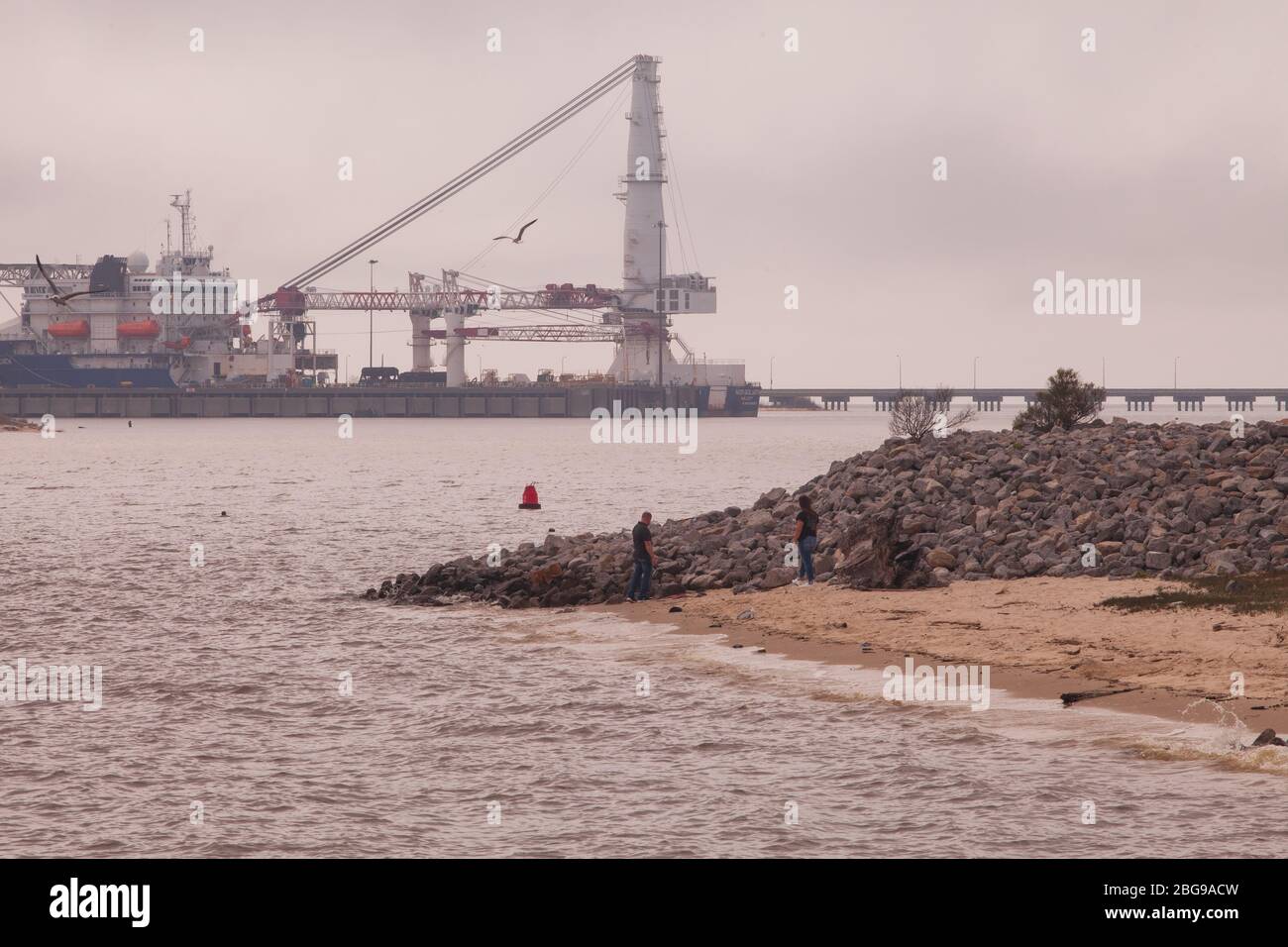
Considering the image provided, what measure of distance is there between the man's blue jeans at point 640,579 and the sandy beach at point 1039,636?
0.40 metres

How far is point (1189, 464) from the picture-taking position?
107 ft

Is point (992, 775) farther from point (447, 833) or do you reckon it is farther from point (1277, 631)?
point (1277, 631)

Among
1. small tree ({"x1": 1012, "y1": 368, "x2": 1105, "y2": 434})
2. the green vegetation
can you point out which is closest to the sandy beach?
the green vegetation

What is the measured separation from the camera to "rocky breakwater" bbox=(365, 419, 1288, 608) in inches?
1122

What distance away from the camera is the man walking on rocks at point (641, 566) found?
29891 millimetres

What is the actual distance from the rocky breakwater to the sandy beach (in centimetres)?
101

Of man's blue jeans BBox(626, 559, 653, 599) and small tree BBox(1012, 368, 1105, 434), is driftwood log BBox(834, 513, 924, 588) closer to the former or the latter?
man's blue jeans BBox(626, 559, 653, 599)

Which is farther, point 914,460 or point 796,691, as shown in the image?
point 914,460

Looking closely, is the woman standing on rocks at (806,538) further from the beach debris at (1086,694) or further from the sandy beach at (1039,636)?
the beach debris at (1086,694)

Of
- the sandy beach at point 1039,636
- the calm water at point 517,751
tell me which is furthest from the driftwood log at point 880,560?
the calm water at point 517,751

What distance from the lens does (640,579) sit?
1209 inches
